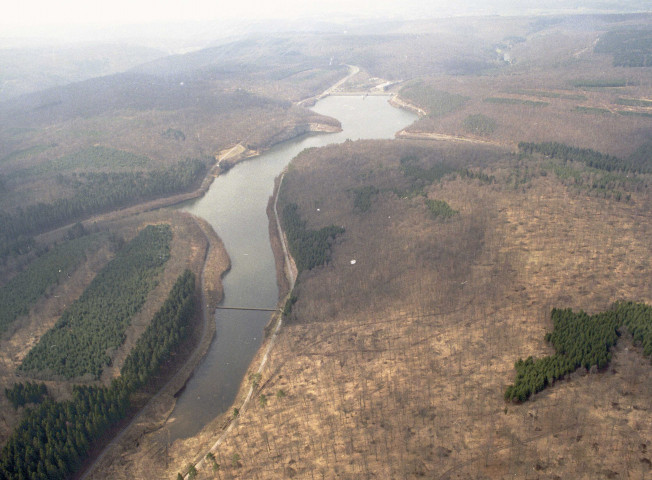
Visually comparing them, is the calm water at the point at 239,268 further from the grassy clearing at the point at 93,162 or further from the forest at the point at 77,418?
the grassy clearing at the point at 93,162

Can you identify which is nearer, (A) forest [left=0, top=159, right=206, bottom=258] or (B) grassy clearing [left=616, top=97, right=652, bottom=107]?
(A) forest [left=0, top=159, right=206, bottom=258]

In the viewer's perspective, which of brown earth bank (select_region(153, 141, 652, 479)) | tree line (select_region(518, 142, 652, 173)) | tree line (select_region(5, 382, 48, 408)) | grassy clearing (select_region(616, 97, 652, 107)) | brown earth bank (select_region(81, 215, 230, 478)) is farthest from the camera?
grassy clearing (select_region(616, 97, 652, 107))

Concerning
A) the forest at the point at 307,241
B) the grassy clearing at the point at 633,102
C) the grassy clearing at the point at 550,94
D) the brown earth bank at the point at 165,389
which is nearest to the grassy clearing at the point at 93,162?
the forest at the point at 307,241

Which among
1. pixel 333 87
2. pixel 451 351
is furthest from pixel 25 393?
pixel 333 87

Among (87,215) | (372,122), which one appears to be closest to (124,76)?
(372,122)

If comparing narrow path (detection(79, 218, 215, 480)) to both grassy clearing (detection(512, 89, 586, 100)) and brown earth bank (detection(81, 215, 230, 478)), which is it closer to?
brown earth bank (detection(81, 215, 230, 478))

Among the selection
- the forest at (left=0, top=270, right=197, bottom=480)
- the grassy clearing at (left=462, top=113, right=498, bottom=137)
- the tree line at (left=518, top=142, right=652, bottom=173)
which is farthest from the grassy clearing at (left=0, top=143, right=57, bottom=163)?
the tree line at (left=518, top=142, right=652, bottom=173)
